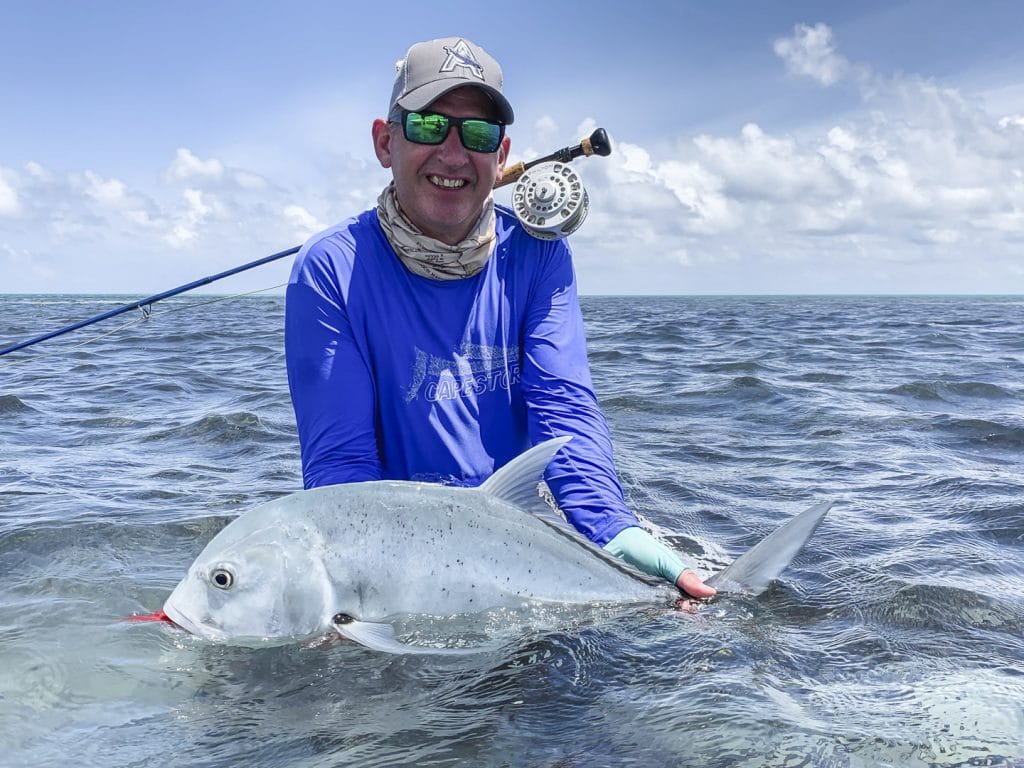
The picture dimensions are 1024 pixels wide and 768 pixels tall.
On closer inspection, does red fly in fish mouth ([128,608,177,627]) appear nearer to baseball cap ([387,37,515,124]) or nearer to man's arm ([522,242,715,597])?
man's arm ([522,242,715,597])

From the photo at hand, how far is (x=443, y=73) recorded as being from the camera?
3035 mm

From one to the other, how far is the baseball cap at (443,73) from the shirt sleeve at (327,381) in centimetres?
66

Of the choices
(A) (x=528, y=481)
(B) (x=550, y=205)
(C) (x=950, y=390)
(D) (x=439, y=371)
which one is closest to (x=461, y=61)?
(B) (x=550, y=205)

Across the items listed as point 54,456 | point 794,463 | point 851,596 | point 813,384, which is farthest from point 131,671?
point 813,384

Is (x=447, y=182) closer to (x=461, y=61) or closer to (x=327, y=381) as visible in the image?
(x=461, y=61)

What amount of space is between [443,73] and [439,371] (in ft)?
3.43

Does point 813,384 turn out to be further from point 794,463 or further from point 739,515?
point 739,515

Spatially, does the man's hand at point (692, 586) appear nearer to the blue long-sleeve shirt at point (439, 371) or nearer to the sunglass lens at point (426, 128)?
the blue long-sleeve shirt at point (439, 371)

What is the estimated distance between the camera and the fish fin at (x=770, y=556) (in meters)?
2.83

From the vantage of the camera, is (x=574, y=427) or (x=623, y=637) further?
(x=574, y=427)

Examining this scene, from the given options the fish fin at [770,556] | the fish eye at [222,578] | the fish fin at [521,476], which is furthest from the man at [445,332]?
the fish eye at [222,578]

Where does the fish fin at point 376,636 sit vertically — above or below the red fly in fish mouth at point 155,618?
above

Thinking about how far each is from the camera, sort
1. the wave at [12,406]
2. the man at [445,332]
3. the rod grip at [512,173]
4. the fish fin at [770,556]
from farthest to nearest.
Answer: the wave at [12,406] → the rod grip at [512,173] → the man at [445,332] → the fish fin at [770,556]

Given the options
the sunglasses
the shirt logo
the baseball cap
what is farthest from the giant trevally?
the baseball cap
